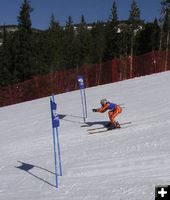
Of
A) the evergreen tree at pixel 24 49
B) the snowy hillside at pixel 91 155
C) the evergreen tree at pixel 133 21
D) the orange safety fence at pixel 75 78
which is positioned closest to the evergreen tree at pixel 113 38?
the evergreen tree at pixel 133 21

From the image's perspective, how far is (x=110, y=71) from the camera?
35.4 m

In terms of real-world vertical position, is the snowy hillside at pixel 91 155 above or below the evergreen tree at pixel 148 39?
below

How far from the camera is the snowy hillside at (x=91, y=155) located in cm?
984

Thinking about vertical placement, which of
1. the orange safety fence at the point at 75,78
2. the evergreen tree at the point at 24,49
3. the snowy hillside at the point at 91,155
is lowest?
the snowy hillside at the point at 91,155

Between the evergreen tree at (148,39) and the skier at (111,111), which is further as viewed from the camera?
the evergreen tree at (148,39)

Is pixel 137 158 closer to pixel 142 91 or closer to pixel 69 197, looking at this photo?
pixel 69 197

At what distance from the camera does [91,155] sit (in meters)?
12.8

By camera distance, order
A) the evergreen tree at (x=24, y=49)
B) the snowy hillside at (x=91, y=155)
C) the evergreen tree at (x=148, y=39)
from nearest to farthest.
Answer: the snowy hillside at (x=91, y=155)
the evergreen tree at (x=24, y=49)
the evergreen tree at (x=148, y=39)

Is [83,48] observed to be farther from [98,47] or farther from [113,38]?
[113,38]

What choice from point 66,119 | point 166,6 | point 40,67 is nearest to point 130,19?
point 166,6

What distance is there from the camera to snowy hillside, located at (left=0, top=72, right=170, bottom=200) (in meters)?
9.84

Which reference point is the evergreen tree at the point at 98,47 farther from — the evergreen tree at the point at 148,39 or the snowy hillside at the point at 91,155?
the snowy hillside at the point at 91,155

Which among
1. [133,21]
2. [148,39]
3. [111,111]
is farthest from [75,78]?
[148,39]

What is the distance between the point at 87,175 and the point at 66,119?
9268mm
